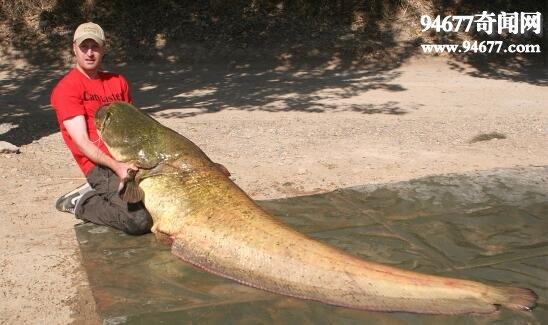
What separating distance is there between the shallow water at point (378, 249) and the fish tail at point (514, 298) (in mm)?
38

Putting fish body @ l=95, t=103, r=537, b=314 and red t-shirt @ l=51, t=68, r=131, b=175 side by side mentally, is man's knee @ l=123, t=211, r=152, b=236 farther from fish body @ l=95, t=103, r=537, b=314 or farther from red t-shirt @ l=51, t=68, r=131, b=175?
red t-shirt @ l=51, t=68, r=131, b=175

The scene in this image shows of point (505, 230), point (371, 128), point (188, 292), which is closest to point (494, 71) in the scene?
point (371, 128)

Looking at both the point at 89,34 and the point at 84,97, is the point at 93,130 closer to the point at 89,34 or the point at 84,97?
the point at 84,97

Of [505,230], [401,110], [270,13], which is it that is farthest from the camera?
[270,13]

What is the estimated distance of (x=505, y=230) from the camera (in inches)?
165

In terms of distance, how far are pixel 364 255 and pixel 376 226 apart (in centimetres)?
48

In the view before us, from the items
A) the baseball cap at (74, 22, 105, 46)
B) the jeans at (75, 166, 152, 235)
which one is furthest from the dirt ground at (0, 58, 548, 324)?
the baseball cap at (74, 22, 105, 46)

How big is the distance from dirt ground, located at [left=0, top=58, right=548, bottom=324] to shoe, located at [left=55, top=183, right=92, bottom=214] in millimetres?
87

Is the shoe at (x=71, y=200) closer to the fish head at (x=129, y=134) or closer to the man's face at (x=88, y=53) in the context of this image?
the fish head at (x=129, y=134)

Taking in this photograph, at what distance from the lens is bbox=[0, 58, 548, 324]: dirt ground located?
4.12 meters

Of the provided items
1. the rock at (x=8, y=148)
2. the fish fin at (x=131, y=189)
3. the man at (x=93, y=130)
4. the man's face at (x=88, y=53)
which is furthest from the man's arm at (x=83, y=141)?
the rock at (x=8, y=148)

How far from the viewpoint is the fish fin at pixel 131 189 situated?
3.81 m

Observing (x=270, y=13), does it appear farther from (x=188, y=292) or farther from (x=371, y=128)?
(x=188, y=292)

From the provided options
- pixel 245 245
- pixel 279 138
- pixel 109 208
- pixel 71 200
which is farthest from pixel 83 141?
pixel 279 138
